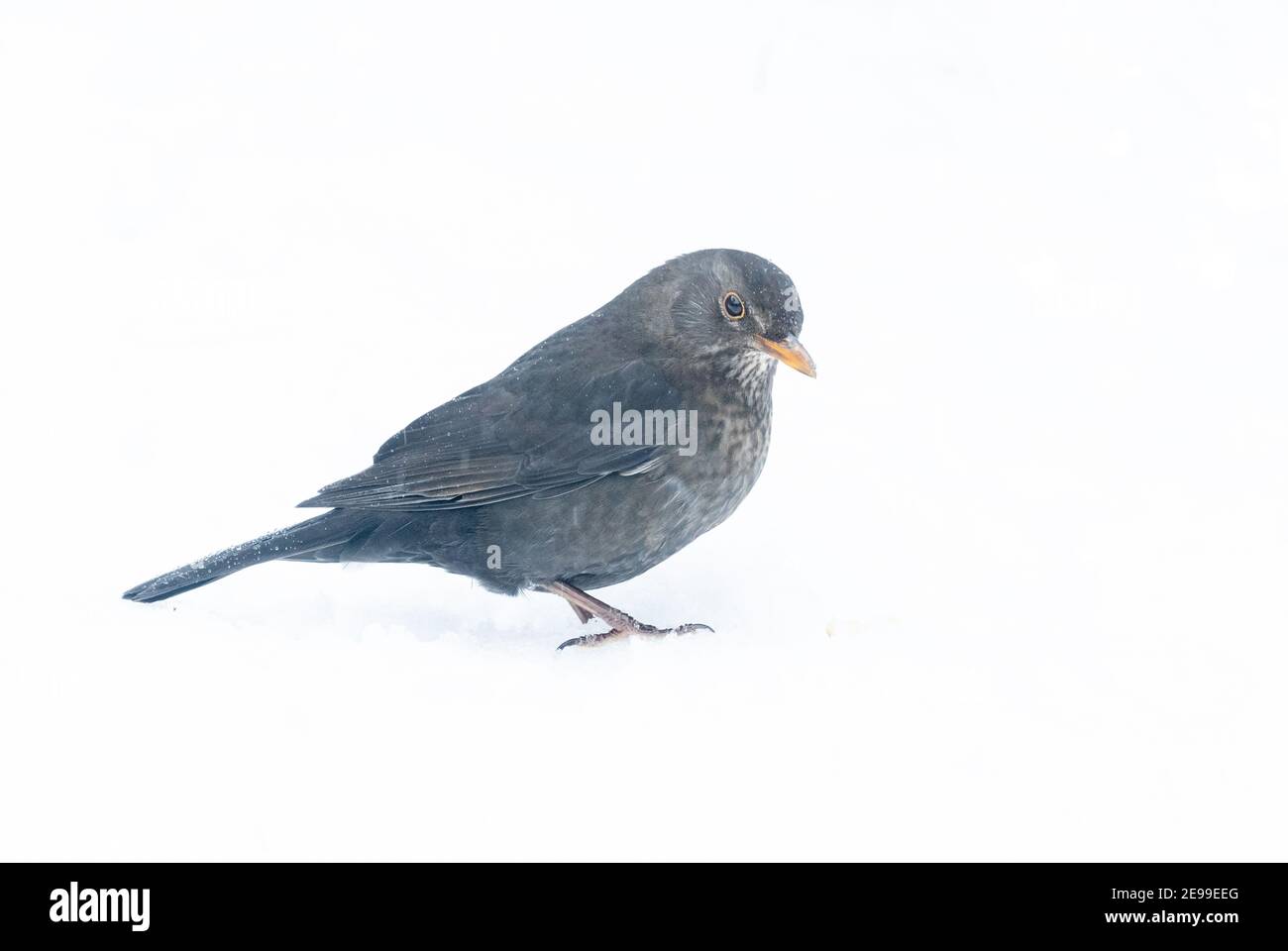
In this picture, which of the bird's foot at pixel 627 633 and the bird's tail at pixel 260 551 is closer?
the bird's foot at pixel 627 633

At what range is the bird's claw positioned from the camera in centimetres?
493

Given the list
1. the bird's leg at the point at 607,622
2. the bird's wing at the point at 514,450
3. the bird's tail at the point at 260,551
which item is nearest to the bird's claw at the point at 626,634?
the bird's leg at the point at 607,622

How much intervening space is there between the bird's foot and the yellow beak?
1038mm

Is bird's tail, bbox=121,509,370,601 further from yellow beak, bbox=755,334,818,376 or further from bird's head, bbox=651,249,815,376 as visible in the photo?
yellow beak, bbox=755,334,818,376

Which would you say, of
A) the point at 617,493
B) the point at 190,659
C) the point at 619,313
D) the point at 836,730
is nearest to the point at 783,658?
the point at 836,730

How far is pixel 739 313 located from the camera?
5031 mm

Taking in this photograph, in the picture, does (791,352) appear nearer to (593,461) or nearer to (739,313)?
(739,313)

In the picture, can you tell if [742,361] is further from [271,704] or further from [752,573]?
[271,704]

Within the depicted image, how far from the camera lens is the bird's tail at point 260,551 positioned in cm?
508

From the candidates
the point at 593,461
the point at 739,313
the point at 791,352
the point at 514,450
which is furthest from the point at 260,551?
the point at 791,352

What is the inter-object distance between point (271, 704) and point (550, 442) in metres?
1.47

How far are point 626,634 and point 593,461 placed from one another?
0.67 m

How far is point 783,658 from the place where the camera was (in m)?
4.52

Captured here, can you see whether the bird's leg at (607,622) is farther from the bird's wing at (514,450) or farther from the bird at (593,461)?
the bird's wing at (514,450)
